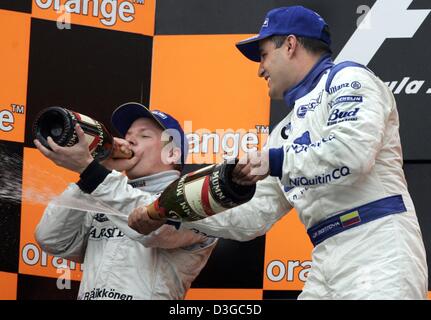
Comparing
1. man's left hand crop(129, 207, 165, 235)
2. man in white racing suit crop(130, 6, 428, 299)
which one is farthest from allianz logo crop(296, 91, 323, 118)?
man's left hand crop(129, 207, 165, 235)

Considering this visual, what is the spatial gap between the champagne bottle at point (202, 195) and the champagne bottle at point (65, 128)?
0.38 meters

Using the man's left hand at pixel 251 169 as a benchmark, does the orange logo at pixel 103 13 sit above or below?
above

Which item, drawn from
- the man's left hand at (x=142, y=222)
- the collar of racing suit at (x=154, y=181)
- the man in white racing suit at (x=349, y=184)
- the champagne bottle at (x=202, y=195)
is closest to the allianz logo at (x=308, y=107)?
the man in white racing suit at (x=349, y=184)

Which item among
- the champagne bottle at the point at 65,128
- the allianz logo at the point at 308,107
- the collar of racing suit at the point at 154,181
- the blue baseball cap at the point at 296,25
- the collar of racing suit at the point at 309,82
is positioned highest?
the blue baseball cap at the point at 296,25

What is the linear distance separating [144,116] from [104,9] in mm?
509

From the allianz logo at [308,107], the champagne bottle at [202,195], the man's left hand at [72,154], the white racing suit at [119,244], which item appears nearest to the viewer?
the champagne bottle at [202,195]

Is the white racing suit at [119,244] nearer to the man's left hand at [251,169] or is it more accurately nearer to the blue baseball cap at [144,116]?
the blue baseball cap at [144,116]

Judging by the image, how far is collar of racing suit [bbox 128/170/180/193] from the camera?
3551 millimetres

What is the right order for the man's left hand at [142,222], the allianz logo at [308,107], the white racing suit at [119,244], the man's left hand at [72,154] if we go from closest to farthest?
the allianz logo at [308,107], the man's left hand at [142,222], the man's left hand at [72,154], the white racing suit at [119,244]

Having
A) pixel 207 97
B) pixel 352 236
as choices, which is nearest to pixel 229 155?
pixel 207 97

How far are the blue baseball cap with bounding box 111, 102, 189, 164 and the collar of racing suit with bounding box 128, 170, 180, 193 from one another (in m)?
0.18

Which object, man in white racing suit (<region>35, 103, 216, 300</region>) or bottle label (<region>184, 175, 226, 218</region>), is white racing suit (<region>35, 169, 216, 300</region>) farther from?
bottle label (<region>184, 175, 226, 218</region>)

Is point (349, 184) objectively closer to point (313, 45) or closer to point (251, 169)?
point (251, 169)

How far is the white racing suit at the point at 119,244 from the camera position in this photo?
333cm
